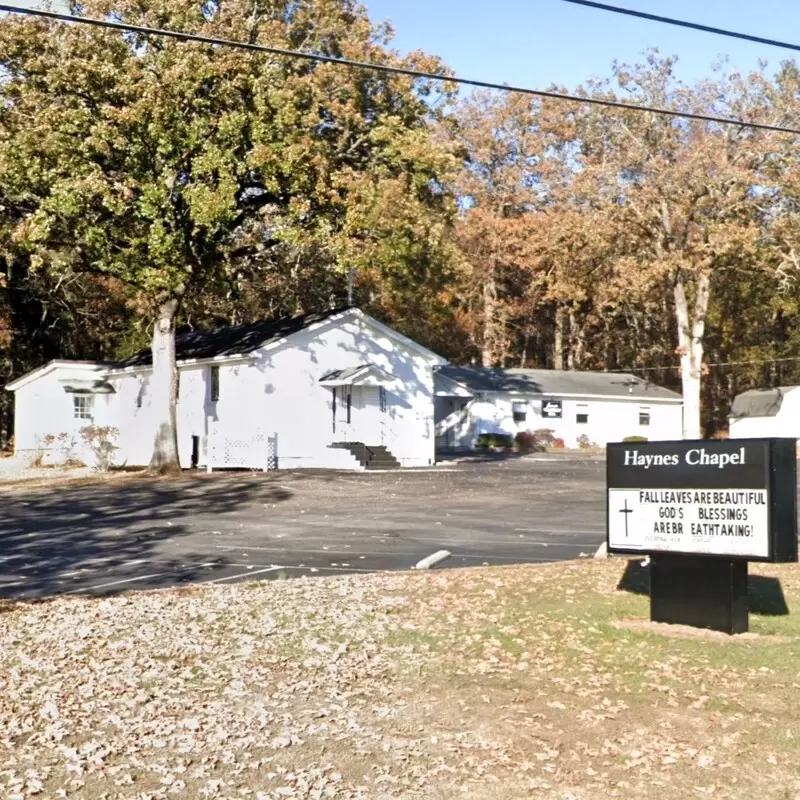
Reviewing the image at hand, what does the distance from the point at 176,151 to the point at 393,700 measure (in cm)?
2532

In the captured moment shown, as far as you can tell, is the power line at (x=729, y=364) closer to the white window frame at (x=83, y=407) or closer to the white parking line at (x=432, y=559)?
the white window frame at (x=83, y=407)

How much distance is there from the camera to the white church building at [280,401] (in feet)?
119

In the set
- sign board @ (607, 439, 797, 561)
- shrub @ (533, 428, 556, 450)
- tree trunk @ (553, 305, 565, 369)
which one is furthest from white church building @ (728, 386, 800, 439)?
sign board @ (607, 439, 797, 561)

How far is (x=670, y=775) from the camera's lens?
6047 mm

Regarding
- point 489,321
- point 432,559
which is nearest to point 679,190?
point 489,321

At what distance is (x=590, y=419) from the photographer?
187 ft

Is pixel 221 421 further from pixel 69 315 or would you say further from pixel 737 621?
pixel 737 621

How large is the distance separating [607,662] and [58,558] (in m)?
9.79

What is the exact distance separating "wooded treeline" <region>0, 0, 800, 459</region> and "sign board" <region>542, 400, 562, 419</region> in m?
5.90

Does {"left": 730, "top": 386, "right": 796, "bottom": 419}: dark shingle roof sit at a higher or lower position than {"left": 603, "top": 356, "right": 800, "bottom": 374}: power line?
lower

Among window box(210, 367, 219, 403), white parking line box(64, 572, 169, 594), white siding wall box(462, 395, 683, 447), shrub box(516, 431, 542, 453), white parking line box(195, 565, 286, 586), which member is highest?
window box(210, 367, 219, 403)

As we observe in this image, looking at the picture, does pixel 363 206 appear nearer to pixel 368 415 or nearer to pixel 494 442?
pixel 368 415

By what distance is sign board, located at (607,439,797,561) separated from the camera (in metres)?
9.20

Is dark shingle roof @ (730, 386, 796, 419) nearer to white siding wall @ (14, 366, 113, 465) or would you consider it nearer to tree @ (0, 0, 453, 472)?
tree @ (0, 0, 453, 472)
